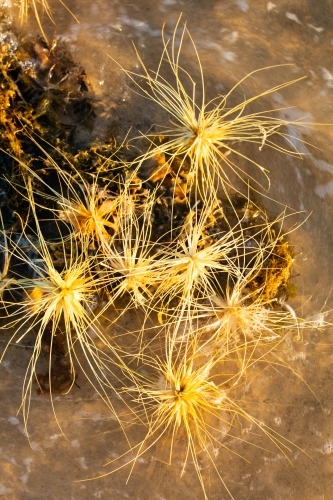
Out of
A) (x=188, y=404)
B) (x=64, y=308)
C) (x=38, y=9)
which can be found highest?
(x=38, y=9)

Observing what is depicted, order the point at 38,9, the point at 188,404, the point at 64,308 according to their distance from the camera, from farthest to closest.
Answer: the point at 38,9
the point at 188,404
the point at 64,308

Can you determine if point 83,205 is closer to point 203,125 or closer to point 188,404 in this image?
point 203,125

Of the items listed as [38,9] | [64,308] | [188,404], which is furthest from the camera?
[38,9]

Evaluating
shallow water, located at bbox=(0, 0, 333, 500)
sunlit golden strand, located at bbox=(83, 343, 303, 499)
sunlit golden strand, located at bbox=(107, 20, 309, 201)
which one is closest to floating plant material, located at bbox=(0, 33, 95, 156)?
shallow water, located at bbox=(0, 0, 333, 500)

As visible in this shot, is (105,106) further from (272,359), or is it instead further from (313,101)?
(272,359)

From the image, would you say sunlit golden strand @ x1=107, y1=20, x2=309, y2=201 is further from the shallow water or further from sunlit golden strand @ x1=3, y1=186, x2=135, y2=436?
sunlit golden strand @ x1=3, y1=186, x2=135, y2=436

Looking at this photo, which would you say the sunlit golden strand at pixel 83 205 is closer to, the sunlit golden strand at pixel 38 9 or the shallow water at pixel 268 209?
the shallow water at pixel 268 209

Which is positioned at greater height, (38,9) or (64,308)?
(38,9)

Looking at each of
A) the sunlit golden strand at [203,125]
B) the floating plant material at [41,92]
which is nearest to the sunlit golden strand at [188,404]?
the sunlit golden strand at [203,125]

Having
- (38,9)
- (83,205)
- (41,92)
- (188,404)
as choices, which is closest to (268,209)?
(83,205)
